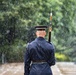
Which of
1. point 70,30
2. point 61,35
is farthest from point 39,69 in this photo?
point 61,35

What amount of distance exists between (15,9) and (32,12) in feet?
5.03

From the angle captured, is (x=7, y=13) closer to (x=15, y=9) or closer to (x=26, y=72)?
(x=15, y=9)

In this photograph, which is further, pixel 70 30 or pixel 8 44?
pixel 70 30

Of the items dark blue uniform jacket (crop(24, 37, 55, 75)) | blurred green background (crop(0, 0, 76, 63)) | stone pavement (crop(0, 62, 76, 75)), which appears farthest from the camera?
blurred green background (crop(0, 0, 76, 63))

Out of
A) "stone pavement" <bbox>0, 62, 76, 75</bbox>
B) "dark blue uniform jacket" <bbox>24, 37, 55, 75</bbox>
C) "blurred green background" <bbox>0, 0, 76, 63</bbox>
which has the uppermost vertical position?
"dark blue uniform jacket" <bbox>24, 37, 55, 75</bbox>

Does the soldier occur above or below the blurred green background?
above

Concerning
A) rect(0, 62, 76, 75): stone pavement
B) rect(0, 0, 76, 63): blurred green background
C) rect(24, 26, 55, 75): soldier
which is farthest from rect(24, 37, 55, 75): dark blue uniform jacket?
rect(0, 0, 76, 63): blurred green background

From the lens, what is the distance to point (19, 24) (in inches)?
766

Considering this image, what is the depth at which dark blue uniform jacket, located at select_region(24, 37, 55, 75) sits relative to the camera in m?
6.00

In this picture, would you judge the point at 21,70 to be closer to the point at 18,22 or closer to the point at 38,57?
the point at 18,22

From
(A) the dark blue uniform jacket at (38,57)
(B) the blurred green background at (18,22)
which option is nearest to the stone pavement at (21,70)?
(B) the blurred green background at (18,22)

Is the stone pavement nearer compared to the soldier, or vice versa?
the soldier

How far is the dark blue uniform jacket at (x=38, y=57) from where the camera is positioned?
6.00 meters

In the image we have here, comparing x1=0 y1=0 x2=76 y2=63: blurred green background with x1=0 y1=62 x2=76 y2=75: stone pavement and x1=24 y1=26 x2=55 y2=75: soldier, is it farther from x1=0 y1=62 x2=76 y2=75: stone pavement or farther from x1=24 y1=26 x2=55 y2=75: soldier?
x1=24 y1=26 x2=55 y2=75: soldier
